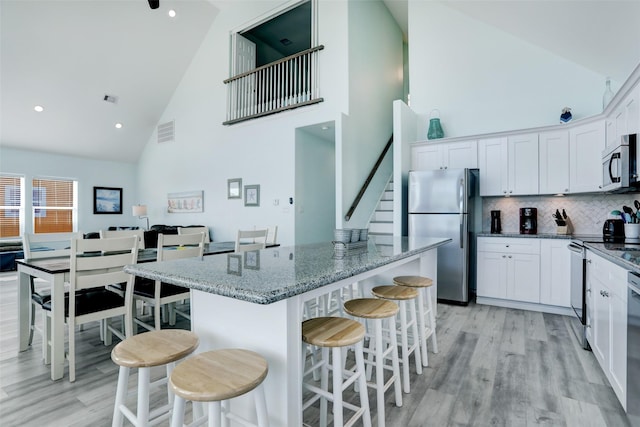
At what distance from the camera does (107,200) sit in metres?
8.52

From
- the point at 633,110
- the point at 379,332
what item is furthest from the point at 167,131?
the point at 633,110

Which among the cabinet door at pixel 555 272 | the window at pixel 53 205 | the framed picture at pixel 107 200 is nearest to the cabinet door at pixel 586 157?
the cabinet door at pixel 555 272

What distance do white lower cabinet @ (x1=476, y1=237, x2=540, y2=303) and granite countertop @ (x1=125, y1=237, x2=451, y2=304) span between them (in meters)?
2.71

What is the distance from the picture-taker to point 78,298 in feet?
8.48

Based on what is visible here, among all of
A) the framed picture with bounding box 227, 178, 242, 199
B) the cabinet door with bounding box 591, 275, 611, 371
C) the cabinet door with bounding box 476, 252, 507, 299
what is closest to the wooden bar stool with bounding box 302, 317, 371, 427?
the cabinet door with bounding box 591, 275, 611, 371

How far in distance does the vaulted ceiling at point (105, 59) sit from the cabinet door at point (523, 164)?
40.3 inches

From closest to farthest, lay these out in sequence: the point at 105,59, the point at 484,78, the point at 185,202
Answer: the point at 484,78 < the point at 105,59 < the point at 185,202

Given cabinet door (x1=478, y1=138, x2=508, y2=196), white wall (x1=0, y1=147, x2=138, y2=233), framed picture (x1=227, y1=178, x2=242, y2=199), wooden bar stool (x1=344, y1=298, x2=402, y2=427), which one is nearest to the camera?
wooden bar stool (x1=344, y1=298, x2=402, y2=427)

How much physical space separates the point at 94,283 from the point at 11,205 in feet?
23.7

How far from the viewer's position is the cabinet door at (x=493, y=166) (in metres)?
4.20

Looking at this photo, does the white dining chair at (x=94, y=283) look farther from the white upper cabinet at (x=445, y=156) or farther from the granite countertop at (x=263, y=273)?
the white upper cabinet at (x=445, y=156)

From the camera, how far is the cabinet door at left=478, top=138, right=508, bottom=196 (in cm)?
420

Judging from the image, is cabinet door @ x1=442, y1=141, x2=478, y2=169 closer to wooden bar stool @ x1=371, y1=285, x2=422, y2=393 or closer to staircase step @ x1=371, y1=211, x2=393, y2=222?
staircase step @ x1=371, y1=211, x2=393, y2=222

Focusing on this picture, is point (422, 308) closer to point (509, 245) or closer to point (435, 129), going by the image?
point (509, 245)
